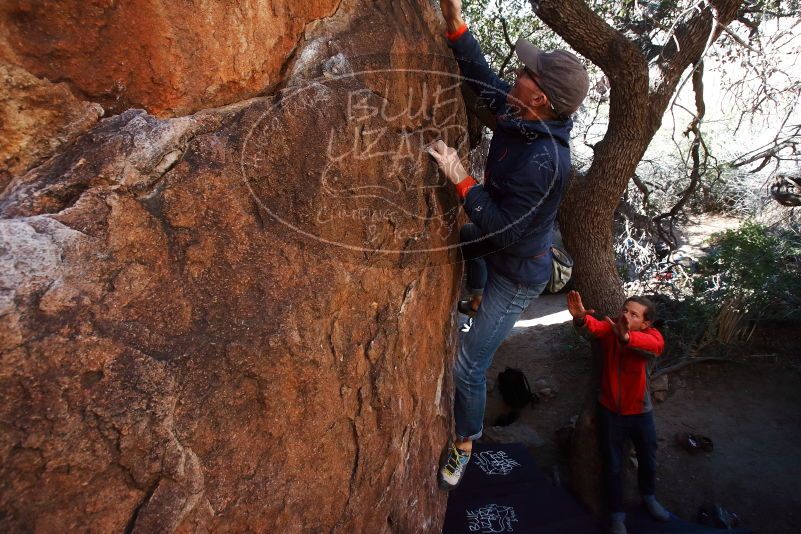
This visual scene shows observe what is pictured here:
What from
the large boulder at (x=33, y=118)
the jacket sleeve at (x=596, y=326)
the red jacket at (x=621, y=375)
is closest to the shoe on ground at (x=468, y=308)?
the jacket sleeve at (x=596, y=326)

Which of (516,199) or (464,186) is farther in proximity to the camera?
(464,186)

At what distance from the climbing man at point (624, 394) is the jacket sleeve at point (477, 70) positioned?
1548 mm

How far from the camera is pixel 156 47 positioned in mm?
1738

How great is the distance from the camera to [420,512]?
2.63 meters

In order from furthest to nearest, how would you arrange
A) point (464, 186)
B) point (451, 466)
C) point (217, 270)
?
point (451, 466), point (464, 186), point (217, 270)

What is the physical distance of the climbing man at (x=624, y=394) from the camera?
138 inches

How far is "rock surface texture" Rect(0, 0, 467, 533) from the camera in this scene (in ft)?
4.58

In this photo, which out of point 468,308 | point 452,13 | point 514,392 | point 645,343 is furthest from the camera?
point 514,392

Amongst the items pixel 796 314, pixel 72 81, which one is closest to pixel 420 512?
pixel 72 81

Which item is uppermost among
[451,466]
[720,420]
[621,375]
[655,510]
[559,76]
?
[559,76]

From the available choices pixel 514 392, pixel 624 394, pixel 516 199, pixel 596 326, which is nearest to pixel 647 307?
pixel 596 326

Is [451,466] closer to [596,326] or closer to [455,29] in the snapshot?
[596,326]

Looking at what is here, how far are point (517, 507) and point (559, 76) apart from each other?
3199 millimetres

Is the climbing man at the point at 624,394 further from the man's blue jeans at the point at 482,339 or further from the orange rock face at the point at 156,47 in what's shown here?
the orange rock face at the point at 156,47
